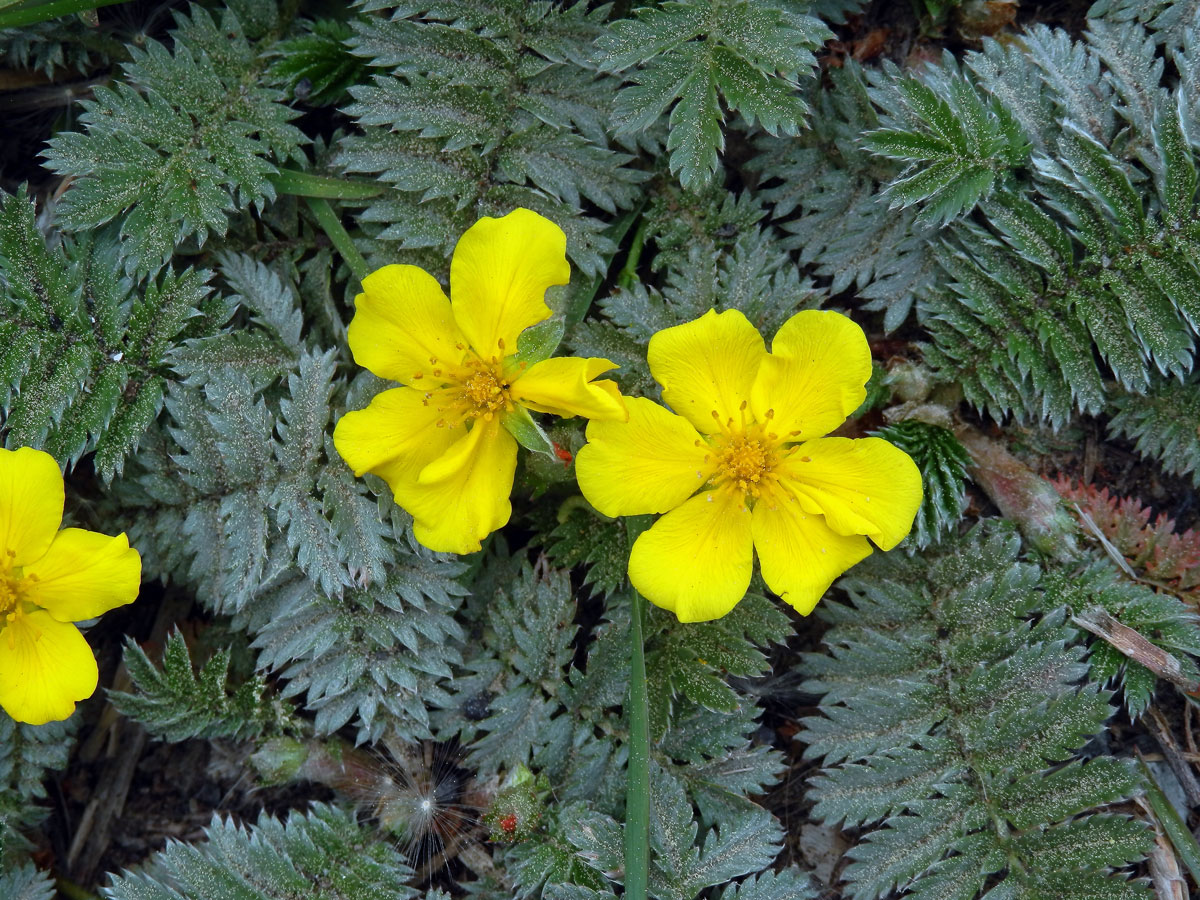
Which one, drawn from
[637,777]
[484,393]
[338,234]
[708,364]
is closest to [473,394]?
[484,393]

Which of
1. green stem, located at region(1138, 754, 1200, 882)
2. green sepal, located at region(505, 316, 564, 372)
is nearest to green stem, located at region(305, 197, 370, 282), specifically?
green sepal, located at region(505, 316, 564, 372)

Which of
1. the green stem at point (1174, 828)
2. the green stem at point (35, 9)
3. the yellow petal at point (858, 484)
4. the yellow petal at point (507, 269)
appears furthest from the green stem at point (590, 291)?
the green stem at point (1174, 828)

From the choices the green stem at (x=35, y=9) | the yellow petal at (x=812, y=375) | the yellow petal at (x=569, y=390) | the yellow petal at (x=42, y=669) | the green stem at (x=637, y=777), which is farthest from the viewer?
the green stem at (x=35, y=9)

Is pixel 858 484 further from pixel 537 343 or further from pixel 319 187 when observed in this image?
pixel 319 187

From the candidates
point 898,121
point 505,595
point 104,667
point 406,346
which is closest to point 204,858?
point 104,667

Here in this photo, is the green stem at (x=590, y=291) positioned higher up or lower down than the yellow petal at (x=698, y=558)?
higher up

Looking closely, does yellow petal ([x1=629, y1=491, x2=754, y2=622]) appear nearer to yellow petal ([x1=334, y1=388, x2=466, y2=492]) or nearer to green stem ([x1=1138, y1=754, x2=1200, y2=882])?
yellow petal ([x1=334, y1=388, x2=466, y2=492])

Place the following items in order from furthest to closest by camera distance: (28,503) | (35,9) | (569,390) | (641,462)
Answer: (35,9)
(28,503)
(641,462)
(569,390)

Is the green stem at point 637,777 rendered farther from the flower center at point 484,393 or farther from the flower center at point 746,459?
the flower center at point 484,393
